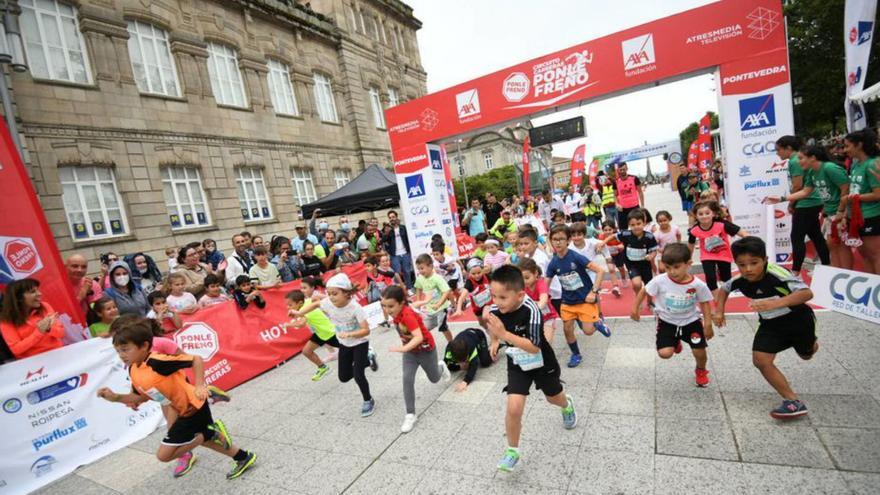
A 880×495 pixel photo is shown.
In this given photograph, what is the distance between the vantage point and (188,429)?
3.31m

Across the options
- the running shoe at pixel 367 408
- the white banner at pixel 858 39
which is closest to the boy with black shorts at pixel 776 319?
the running shoe at pixel 367 408

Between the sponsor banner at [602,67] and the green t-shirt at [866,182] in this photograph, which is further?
the sponsor banner at [602,67]

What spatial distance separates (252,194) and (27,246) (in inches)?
490

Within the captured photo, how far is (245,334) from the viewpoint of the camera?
615 centimetres

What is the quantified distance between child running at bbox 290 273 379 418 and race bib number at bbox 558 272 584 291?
2391 mm

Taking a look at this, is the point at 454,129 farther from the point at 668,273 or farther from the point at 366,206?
the point at 668,273

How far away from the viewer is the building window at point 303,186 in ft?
60.3

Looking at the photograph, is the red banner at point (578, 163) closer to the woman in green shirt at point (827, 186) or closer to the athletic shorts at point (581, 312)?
the woman in green shirt at point (827, 186)

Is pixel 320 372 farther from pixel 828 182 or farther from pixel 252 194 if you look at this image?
pixel 252 194

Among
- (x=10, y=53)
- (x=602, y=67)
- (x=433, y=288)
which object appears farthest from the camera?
(x=10, y=53)

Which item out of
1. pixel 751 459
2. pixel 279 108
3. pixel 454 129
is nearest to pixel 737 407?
pixel 751 459

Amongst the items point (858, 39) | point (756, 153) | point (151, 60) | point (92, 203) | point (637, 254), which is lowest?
point (637, 254)

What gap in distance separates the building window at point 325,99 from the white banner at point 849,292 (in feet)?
69.1

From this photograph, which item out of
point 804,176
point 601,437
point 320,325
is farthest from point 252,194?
point 804,176
